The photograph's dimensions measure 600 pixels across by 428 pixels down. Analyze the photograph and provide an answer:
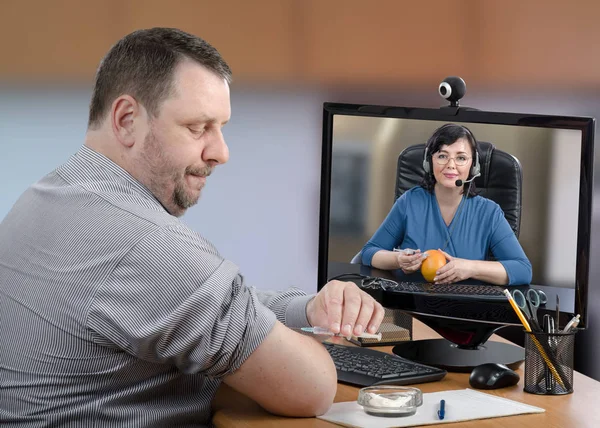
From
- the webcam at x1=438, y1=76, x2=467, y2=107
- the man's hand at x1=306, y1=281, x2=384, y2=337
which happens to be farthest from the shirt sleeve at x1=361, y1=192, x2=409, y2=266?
the man's hand at x1=306, y1=281, x2=384, y2=337

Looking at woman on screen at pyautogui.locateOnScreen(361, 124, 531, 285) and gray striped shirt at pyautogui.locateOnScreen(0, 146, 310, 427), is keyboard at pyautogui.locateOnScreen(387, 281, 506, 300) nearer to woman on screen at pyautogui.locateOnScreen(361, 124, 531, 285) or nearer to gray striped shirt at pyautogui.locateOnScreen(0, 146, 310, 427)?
woman on screen at pyautogui.locateOnScreen(361, 124, 531, 285)

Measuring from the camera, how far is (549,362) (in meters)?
1.43

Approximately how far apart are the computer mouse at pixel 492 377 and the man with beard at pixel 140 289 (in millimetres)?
245

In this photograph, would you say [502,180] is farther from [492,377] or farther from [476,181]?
[492,377]

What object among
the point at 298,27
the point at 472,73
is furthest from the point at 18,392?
the point at 472,73

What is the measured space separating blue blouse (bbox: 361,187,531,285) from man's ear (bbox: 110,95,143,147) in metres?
0.66

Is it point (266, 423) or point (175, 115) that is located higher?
point (175, 115)

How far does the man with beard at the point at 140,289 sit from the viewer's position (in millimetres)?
1129

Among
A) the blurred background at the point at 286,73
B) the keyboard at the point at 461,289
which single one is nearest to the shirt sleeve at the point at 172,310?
the keyboard at the point at 461,289

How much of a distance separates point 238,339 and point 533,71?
204cm

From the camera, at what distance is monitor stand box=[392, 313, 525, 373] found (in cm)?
162

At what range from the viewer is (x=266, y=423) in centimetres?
123

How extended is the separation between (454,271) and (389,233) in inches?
6.6

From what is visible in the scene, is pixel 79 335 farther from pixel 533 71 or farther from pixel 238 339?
pixel 533 71
